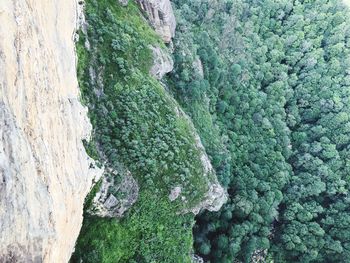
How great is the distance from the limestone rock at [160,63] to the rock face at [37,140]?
2083 cm

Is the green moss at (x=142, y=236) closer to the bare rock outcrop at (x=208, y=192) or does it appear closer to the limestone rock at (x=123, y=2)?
the bare rock outcrop at (x=208, y=192)

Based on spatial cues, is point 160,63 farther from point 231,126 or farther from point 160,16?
point 231,126

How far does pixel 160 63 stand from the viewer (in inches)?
2060

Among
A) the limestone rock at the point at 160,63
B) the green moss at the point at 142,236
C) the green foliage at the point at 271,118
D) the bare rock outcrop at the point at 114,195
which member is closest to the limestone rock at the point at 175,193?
the green moss at the point at 142,236

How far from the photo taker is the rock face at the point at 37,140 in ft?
62.8

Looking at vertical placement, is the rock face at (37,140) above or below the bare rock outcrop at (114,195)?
above

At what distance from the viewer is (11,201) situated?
62.0 feet

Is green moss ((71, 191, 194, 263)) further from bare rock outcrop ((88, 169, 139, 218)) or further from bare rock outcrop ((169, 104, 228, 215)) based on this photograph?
bare rock outcrop ((169, 104, 228, 215))

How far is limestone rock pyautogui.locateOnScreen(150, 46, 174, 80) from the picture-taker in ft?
169

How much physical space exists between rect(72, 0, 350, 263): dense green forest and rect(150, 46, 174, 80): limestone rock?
146cm

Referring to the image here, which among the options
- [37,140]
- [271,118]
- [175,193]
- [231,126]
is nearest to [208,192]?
[175,193]

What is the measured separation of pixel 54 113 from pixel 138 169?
19464mm

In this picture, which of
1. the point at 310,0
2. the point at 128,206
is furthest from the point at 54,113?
the point at 310,0

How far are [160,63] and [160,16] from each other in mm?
8552
